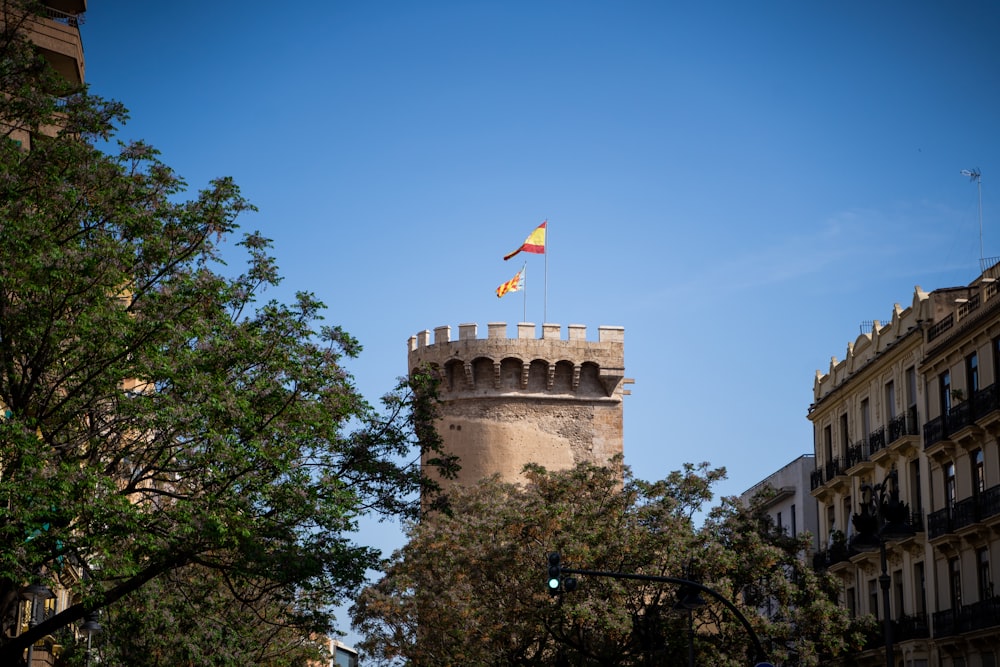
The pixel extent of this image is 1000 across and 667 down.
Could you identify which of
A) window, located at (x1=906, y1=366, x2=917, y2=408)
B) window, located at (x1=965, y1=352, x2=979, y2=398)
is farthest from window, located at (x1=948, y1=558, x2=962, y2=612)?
window, located at (x1=906, y1=366, x2=917, y2=408)

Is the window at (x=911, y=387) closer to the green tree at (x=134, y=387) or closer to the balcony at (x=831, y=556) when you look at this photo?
the balcony at (x=831, y=556)

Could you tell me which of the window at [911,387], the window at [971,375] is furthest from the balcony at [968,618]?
the window at [911,387]

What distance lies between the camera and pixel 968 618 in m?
38.8

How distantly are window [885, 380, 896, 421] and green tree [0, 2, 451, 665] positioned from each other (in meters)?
24.0

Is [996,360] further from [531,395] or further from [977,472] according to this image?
[531,395]

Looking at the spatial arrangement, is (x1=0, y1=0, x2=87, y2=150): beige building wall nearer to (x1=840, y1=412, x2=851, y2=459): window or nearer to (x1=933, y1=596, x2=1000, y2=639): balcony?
(x1=840, y1=412, x2=851, y2=459): window

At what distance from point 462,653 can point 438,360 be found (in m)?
23.3

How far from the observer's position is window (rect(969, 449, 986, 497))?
39156 mm

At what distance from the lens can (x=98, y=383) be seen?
2309 centimetres

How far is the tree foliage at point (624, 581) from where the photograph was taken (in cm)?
3931

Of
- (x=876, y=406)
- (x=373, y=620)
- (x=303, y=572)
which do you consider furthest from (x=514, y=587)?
(x=303, y=572)

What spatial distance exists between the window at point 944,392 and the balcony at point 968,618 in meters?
5.51

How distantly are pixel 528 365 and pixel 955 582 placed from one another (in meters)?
28.3

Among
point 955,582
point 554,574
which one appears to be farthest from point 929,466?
point 554,574
